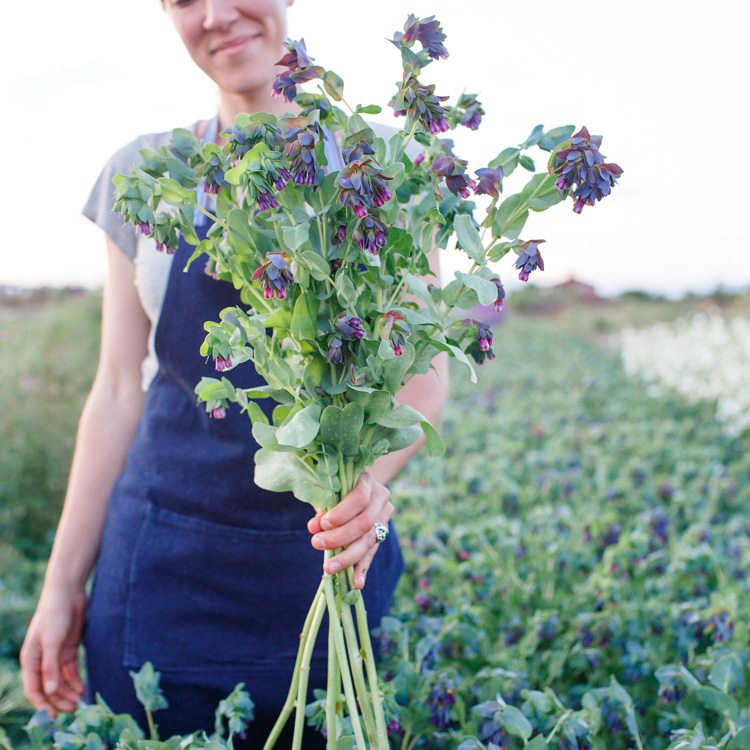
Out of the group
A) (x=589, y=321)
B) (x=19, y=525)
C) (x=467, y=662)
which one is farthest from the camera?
(x=589, y=321)

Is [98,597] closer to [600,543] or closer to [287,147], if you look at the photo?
[287,147]

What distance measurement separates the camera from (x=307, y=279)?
89 centimetres

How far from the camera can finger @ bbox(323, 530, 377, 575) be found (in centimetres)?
94

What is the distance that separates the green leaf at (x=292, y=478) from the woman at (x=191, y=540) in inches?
13.9

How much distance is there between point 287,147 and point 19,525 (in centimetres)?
361

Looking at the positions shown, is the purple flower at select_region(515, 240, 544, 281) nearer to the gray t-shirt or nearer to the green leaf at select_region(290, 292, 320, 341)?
the green leaf at select_region(290, 292, 320, 341)

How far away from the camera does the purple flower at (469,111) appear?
995mm

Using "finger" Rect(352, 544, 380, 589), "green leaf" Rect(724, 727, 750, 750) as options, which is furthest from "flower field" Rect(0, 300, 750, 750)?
"finger" Rect(352, 544, 380, 589)

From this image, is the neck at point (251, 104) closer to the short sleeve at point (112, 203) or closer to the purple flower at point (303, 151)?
the short sleeve at point (112, 203)

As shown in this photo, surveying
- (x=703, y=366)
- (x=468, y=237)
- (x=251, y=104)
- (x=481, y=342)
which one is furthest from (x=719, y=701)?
(x=703, y=366)

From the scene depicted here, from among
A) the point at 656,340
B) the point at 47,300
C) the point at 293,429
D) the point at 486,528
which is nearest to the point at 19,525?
the point at 486,528

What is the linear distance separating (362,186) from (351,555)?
43 cm

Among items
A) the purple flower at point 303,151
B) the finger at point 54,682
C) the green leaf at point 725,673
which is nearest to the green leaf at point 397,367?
the purple flower at point 303,151

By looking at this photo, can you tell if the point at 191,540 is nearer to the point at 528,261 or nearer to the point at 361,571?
the point at 361,571
